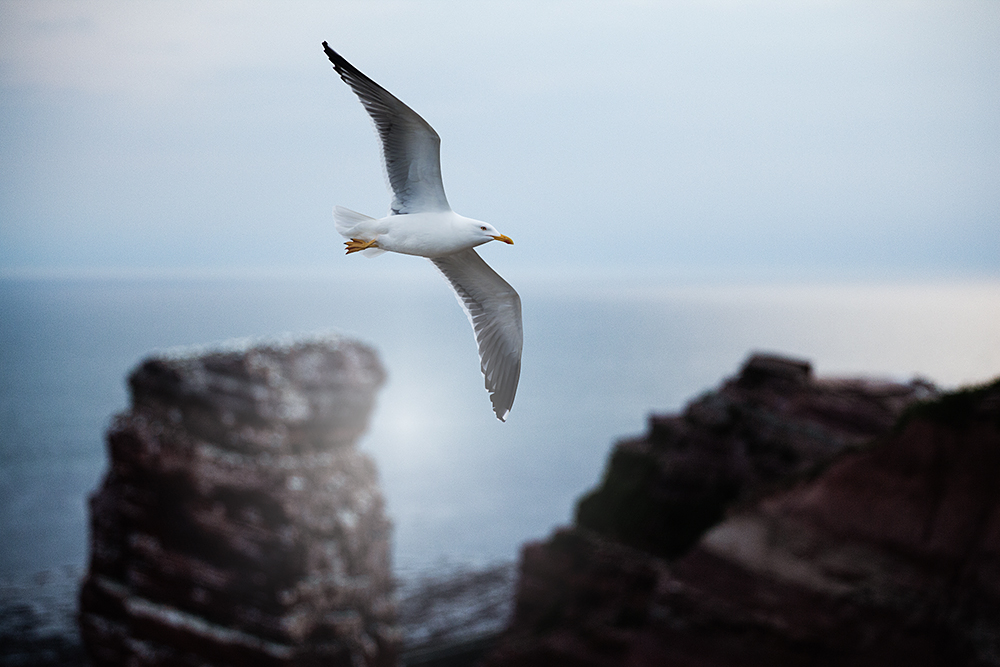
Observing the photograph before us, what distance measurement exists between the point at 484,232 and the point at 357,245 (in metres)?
1.27

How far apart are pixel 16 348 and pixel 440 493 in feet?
510

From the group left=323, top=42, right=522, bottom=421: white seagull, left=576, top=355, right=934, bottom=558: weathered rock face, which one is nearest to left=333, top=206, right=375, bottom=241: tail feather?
left=323, top=42, right=522, bottom=421: white seagull

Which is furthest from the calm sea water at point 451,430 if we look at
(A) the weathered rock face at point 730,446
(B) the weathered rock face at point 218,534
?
(B) the weathered rock face at point 218,534

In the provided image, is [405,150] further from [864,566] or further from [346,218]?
[864,566]

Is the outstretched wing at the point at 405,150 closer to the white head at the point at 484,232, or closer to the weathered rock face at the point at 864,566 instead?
the white head at the point at 484,232

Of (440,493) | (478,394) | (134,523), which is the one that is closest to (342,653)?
(134,523)

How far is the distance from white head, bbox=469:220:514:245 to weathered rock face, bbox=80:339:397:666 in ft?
79.7

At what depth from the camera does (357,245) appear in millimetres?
6715

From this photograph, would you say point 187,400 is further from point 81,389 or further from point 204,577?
point 81,389

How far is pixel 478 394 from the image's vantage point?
18288 centimetres

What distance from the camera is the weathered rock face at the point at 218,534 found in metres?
27.2

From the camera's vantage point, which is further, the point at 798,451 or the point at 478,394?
the point at 478,394

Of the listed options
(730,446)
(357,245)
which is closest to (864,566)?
(730,446)

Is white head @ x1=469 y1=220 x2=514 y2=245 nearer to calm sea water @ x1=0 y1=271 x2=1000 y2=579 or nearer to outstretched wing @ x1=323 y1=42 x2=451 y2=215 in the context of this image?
outstretched wing @ x1=323 y1=42 x2=451 y2=215
